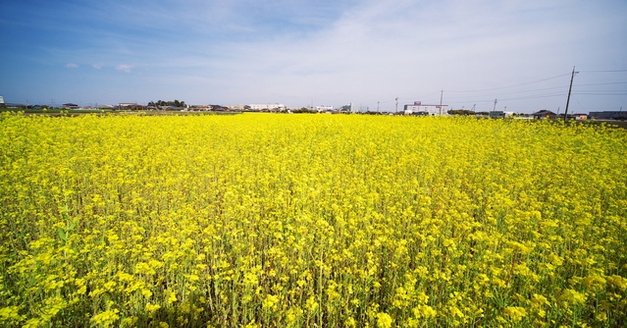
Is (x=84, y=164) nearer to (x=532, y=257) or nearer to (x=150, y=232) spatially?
(x=150, y=232)

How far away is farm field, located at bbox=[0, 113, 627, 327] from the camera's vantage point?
3.12 metres

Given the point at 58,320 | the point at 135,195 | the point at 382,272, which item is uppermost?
the point at 135,195

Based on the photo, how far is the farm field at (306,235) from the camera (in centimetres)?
312

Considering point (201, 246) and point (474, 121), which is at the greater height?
point (474, 121)

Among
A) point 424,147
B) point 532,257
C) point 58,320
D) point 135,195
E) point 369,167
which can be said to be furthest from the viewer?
point 424,147

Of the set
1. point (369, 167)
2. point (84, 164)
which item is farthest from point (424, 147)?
point (84, 164)

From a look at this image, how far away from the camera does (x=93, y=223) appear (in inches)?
214

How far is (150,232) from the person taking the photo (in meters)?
5.02

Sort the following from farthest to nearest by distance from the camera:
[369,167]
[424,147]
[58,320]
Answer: [424,147] < [369,167] < [58,320]

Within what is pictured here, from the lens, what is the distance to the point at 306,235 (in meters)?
4.74

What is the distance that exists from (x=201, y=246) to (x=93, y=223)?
8.06 feet

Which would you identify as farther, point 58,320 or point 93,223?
point 93,223

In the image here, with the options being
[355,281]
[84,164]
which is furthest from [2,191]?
[355,281]

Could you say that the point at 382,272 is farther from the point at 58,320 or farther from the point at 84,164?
the point at 84,164
